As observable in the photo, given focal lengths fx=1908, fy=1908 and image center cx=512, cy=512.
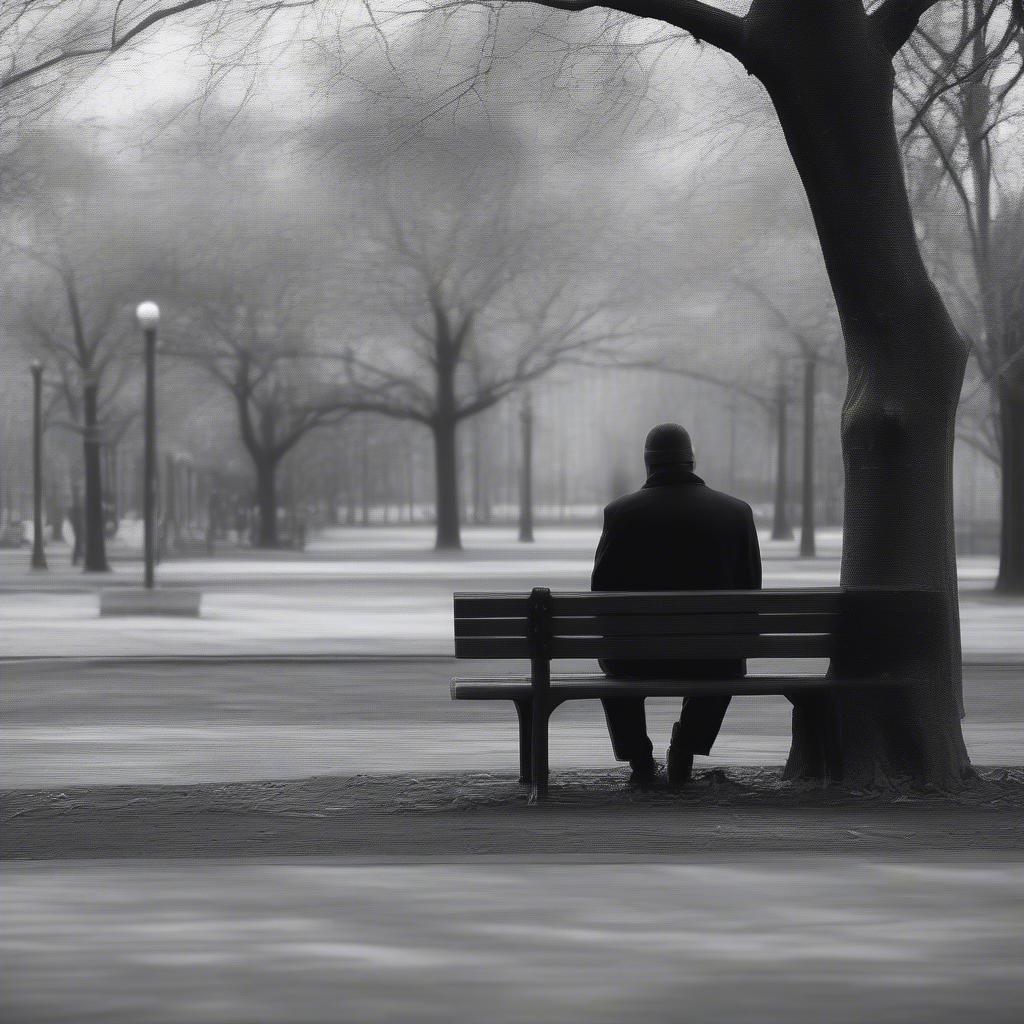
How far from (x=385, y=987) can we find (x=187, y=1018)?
53 cm

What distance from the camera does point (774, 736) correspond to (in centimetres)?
1085

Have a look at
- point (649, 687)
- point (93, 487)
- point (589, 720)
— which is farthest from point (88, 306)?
point (649, 687)

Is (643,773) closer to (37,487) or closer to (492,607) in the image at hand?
(492,607)

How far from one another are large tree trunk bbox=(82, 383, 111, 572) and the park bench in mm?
26671

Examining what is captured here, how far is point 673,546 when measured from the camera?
27.9ft

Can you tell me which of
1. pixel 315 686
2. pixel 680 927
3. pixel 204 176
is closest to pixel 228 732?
pixel 315 686

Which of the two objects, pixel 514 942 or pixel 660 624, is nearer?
pixel 514 942

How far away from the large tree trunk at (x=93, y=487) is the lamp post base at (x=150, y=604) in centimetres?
1221

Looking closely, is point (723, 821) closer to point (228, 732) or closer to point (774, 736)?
point (774, 736)

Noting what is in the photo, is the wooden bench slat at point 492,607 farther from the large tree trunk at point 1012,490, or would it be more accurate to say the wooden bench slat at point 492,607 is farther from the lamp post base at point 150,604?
the large tree trunk at point 1012,490

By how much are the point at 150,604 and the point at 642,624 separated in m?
14.8

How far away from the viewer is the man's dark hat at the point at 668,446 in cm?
858

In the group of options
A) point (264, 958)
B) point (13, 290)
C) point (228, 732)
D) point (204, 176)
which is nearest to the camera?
point (264, 958)

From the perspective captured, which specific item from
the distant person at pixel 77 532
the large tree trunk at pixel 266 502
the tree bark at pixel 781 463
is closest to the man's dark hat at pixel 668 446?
the distant person at pixel 77 532
